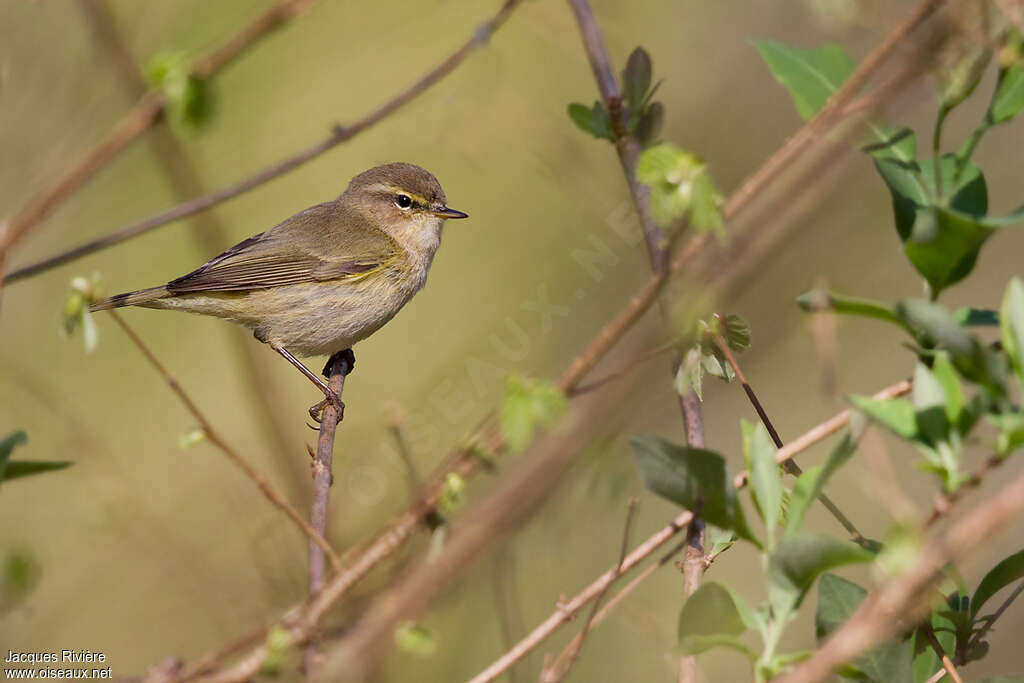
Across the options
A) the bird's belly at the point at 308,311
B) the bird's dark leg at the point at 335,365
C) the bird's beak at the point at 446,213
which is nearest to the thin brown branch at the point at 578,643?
the bird's dark leg at the point at 335,365

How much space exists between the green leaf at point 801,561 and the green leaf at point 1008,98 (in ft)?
2.69

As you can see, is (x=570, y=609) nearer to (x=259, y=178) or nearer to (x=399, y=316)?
(x=259, y=178)

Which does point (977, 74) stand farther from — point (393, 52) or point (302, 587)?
point (393, 52)

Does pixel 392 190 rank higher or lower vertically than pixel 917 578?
higher

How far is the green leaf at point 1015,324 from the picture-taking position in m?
1.28

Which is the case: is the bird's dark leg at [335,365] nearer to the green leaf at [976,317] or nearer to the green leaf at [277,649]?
the green leaf at [277,649]

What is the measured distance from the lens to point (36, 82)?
4332mm

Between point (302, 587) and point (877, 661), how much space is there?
2.33 m

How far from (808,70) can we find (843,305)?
0.66 metres

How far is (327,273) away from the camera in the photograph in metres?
4.80

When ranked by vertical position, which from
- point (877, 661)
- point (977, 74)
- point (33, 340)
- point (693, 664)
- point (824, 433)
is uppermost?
point (33, 340)

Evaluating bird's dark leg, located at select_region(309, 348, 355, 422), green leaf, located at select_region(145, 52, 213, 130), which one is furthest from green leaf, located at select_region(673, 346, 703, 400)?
bird's dark leg, located at select_region(309, 348, 355, 422)

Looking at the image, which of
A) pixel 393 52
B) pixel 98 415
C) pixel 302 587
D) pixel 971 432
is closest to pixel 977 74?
pixel 971 432

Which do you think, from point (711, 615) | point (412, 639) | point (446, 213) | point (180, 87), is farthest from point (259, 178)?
point (446, 213)
